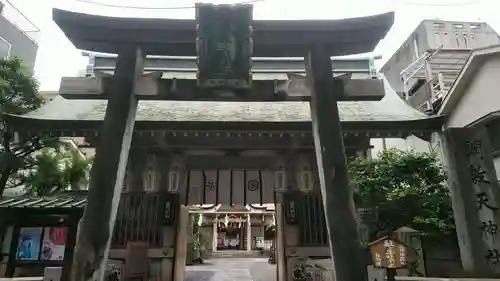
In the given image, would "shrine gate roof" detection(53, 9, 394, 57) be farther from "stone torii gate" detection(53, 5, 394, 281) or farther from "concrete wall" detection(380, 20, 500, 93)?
"concrete wall" detection(380, 20, 500, 93)

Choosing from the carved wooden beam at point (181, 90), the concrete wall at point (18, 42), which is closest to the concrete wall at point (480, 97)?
the carved wooden beam at point (181, 90)

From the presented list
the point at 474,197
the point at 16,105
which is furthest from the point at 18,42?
the point at 474,197

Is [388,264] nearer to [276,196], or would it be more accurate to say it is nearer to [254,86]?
[254,86]

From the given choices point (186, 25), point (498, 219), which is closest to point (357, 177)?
point (498, 219)

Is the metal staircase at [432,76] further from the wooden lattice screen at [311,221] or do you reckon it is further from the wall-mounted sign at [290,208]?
the wall-mounted sign at [290,208]

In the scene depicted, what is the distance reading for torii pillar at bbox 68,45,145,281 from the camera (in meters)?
3.98

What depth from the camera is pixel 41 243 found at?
666 centimetres

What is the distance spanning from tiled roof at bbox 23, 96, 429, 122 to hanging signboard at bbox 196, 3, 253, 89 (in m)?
2.40

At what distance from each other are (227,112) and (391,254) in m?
4.57

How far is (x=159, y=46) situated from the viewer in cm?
497

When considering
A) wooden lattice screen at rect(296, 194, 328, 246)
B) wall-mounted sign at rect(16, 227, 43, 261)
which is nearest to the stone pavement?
wooden lattice screen at rect(296, 194, 328, 246)

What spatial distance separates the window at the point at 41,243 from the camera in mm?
6551

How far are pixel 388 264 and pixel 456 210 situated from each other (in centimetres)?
316

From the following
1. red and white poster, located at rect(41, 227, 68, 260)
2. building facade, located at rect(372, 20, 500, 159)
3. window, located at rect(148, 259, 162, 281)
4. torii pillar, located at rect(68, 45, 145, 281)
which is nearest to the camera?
torii pillar, located at rect(68, 45, 145, 281)
